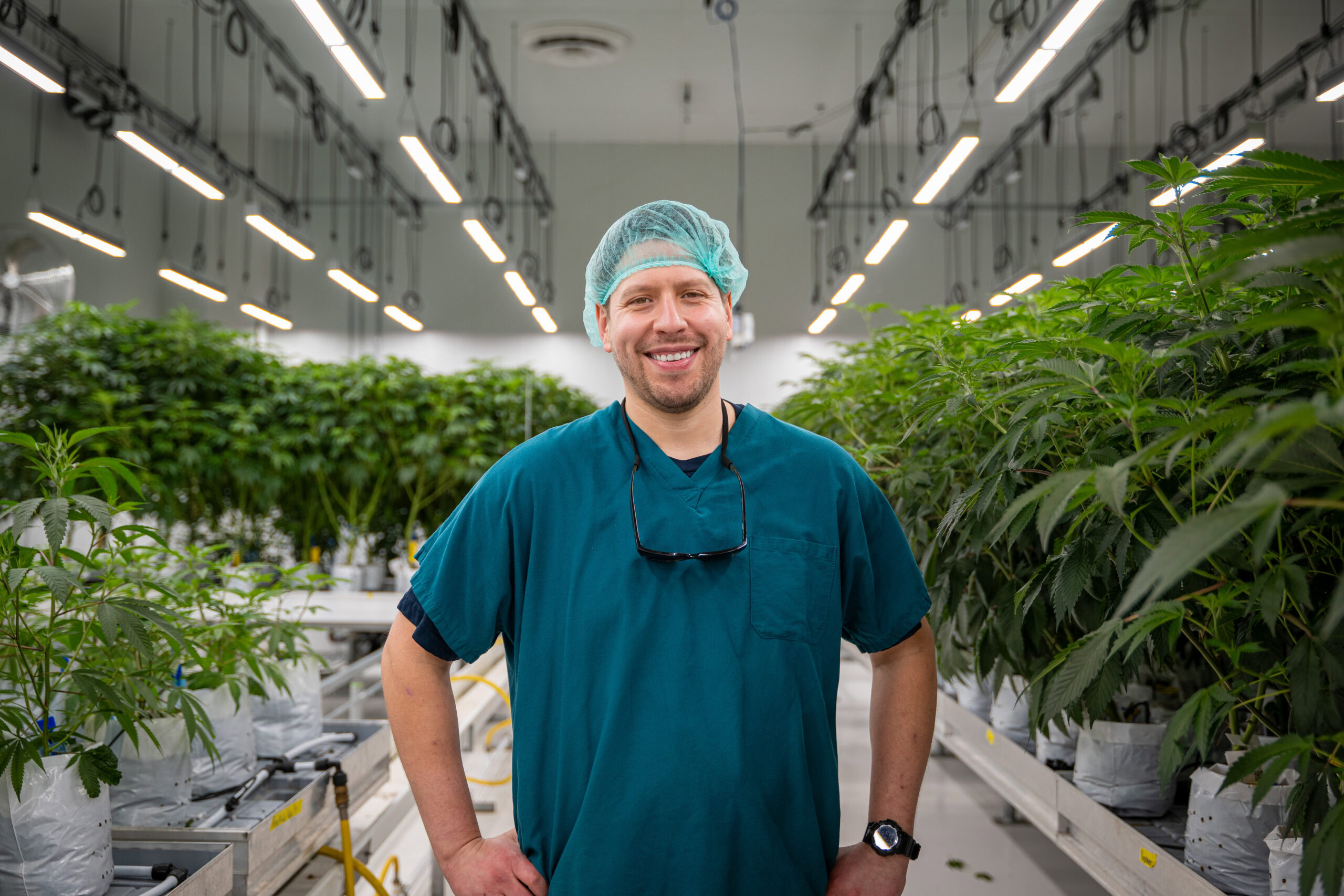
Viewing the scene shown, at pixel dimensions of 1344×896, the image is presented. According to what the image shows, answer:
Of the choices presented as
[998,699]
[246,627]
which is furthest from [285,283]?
[998,699]

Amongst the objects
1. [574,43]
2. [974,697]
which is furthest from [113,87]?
[974,697]

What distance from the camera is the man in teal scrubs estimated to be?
101cm

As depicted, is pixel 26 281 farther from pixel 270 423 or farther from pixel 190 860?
pixel 190 860

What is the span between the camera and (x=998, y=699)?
6.65ft

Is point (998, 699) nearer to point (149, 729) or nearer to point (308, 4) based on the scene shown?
point (149, 729)

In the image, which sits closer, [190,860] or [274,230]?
[190,860]

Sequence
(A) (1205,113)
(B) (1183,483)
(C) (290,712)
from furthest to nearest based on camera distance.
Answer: (A) (1205,113), (C) (290,712), (B) (1183,483)

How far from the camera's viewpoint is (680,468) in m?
1.16

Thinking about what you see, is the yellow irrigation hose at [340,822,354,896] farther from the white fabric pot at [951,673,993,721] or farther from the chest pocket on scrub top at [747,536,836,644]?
the white fabric pot at [951,673,993,721]

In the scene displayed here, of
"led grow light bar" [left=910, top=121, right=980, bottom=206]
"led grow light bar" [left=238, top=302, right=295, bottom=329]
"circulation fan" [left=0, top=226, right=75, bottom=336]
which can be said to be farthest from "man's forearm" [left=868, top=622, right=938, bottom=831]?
"circulation fan" [left=0, top=226, right=75, bottom=336]

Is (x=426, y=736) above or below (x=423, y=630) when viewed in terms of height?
below

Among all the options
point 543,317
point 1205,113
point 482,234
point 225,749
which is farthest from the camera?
point 1205,113

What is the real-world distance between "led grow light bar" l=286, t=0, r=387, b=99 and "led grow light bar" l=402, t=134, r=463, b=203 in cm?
38

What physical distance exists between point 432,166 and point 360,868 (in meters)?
3.20
